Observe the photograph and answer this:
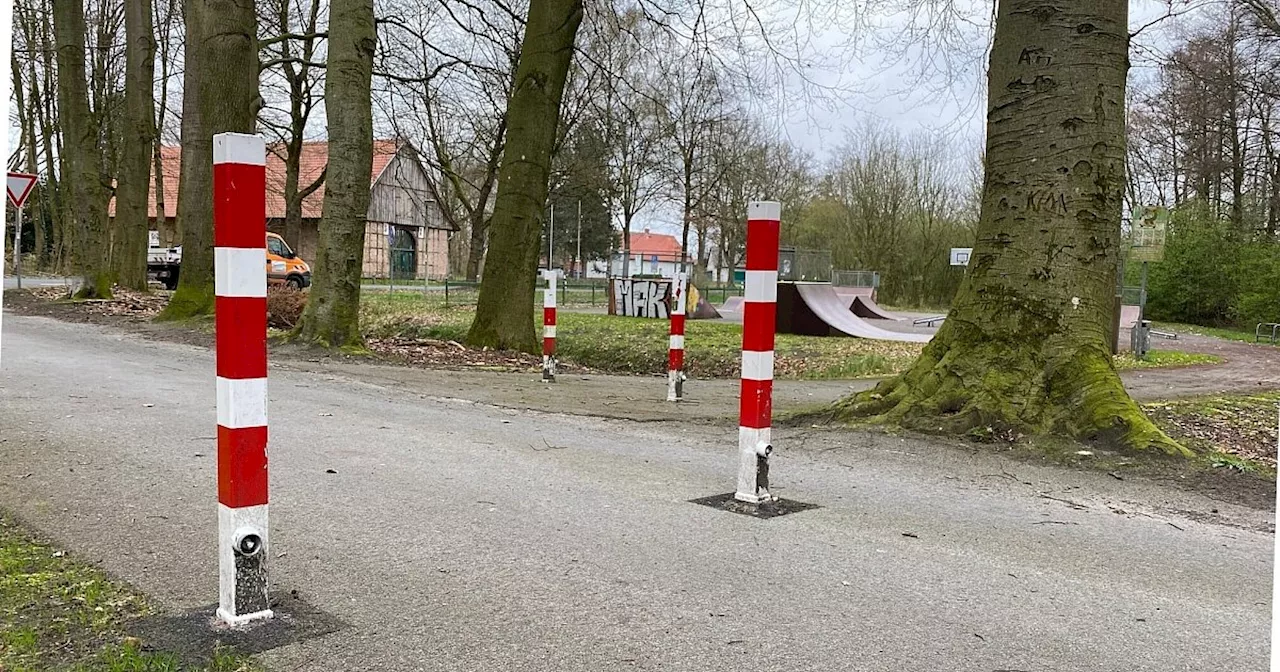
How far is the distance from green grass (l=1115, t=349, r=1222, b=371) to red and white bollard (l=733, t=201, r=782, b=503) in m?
12.7

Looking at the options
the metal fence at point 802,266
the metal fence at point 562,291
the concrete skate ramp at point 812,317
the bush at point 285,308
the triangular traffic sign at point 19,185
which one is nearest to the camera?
the bush at point 285,308

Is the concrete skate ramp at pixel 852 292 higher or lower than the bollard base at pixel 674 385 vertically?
higher

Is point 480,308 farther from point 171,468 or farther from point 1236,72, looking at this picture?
point 1236,72

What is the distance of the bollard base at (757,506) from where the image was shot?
4.94 m

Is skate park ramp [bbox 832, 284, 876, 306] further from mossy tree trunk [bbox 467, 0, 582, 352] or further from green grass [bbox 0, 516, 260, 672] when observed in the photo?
green grass [bbox 0, 516, 260, 672]

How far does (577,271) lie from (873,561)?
69162 mm

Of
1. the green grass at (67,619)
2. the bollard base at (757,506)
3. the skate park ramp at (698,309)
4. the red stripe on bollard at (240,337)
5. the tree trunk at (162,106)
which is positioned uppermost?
the tree trunk at (162,106)

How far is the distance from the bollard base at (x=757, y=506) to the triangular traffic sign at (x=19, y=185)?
22566 mm

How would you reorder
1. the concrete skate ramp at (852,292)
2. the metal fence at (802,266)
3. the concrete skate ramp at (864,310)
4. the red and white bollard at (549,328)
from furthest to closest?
the concrete skate ramp at (864,310), the concrete skate ramp at (852,292), the metal fence at (802,266), the red and white bollard at (549,328)

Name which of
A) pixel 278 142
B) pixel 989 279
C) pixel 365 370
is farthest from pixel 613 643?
pixel 278 142

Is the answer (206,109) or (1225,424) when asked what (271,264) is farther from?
(1225,424)

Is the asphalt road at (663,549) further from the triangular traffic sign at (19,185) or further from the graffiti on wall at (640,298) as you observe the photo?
the graffiti on wall at (640,298)

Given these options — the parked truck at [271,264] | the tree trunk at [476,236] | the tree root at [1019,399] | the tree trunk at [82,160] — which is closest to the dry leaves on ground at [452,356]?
the tree root at [1019,399]

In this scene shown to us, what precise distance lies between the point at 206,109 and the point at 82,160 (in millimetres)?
8494
